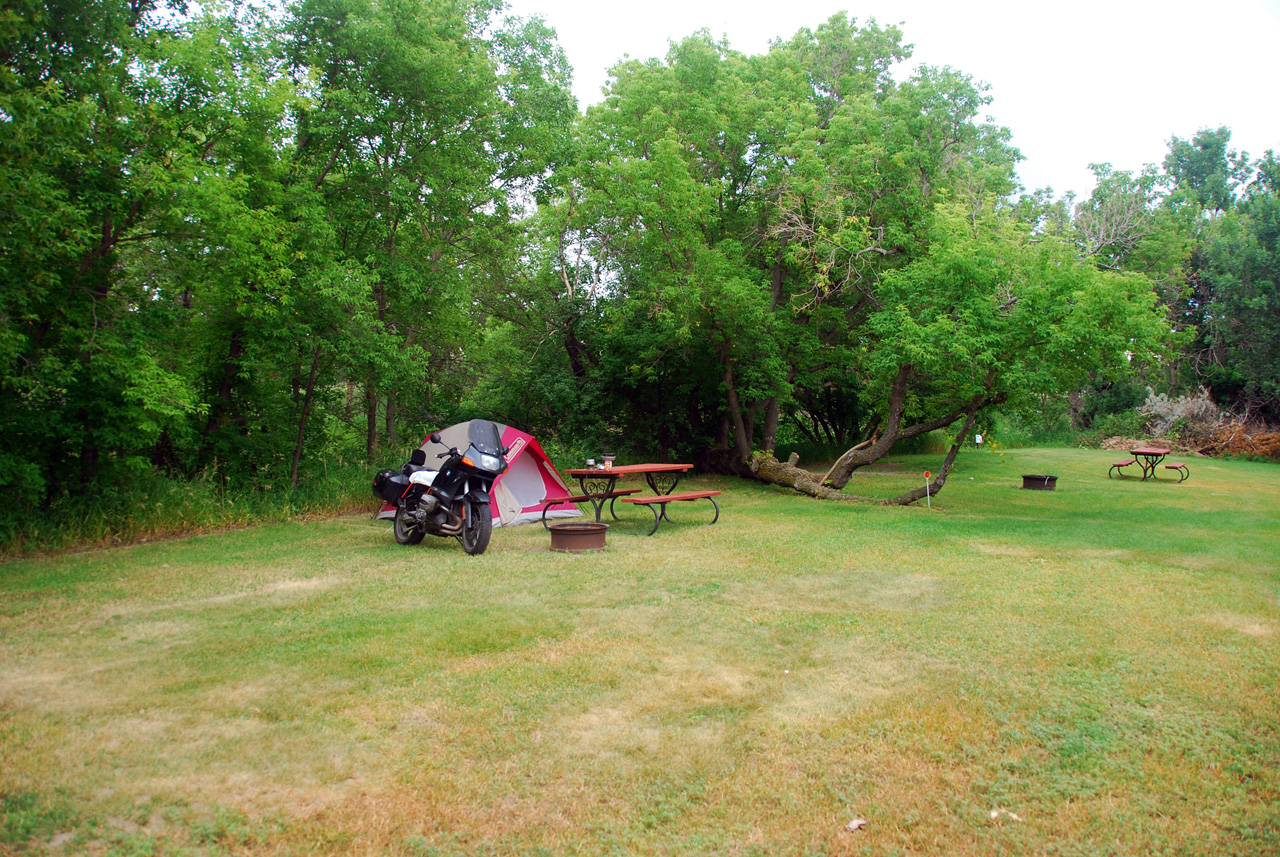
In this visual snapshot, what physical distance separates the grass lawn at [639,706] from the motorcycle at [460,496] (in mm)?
663

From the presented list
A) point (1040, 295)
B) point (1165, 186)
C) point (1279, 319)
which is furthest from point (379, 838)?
point (1165, 186)

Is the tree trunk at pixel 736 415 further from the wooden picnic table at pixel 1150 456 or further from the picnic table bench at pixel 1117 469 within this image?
the wooden picnic table at pixel 1150 456

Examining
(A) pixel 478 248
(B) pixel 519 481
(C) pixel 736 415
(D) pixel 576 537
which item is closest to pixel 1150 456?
(C) pixel 736 415

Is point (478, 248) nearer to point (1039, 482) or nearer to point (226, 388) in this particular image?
point (226, 388)

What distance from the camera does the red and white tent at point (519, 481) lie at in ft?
34.1

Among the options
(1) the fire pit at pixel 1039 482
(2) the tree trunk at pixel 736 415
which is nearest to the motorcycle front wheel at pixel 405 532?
(2) the tree trunk at pixel 736 415

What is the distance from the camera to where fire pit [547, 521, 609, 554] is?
8.08m

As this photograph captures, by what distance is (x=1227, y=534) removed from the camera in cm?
905

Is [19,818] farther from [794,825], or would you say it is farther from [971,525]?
[971,525]

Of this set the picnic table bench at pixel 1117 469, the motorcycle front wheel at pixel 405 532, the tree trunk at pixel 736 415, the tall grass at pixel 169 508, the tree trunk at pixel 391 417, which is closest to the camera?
the tall grass at pixel 169 508

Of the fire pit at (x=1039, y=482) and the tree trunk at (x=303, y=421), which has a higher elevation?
the tree trunk at (x=303, y=421)

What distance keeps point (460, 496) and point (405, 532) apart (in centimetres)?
95

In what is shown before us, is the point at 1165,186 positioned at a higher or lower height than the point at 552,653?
higher

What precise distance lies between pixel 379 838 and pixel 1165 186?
Answer: 139 feet
